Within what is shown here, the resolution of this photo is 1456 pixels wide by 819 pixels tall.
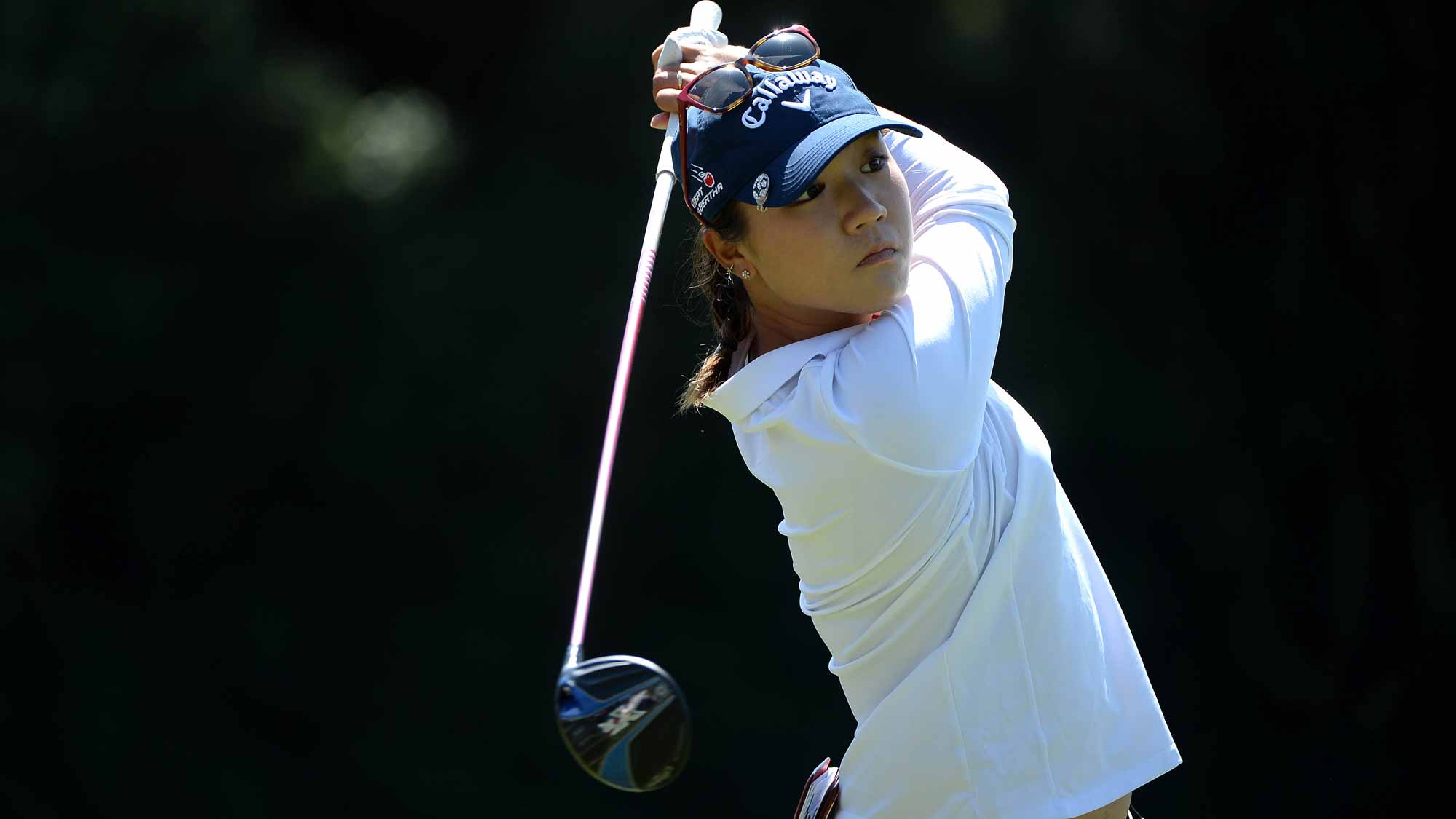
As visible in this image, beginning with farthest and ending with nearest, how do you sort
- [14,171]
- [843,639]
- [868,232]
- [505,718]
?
[505,718], [14,171], [843,639], [868,232]

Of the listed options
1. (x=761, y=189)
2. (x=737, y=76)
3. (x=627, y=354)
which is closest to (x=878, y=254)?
(x=761, y=189)

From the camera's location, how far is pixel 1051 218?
335cm

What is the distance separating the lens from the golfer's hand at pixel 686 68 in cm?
178

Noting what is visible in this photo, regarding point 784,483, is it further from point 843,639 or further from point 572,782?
point 572,782

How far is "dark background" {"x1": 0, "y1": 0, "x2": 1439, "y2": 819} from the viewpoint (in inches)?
124

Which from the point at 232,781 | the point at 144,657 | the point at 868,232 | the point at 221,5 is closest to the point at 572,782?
the point at 232,781

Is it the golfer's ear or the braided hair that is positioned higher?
the golfer's ear

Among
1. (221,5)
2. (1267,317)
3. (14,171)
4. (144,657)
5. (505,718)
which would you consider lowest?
(505,718)

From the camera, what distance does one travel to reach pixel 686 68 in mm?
1794

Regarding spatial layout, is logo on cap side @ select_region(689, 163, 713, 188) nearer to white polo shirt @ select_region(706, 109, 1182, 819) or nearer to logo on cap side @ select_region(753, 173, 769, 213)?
logo on cap side @ select_region(753, 173, 769, 213)

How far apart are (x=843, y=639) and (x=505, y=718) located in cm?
172

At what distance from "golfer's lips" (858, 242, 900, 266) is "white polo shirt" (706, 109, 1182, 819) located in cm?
5

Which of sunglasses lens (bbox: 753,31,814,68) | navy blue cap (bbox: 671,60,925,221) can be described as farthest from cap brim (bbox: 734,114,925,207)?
sunglasses lens (bbox: 753,31,814,68)

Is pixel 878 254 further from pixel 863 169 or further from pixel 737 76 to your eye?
pixel 737 76
